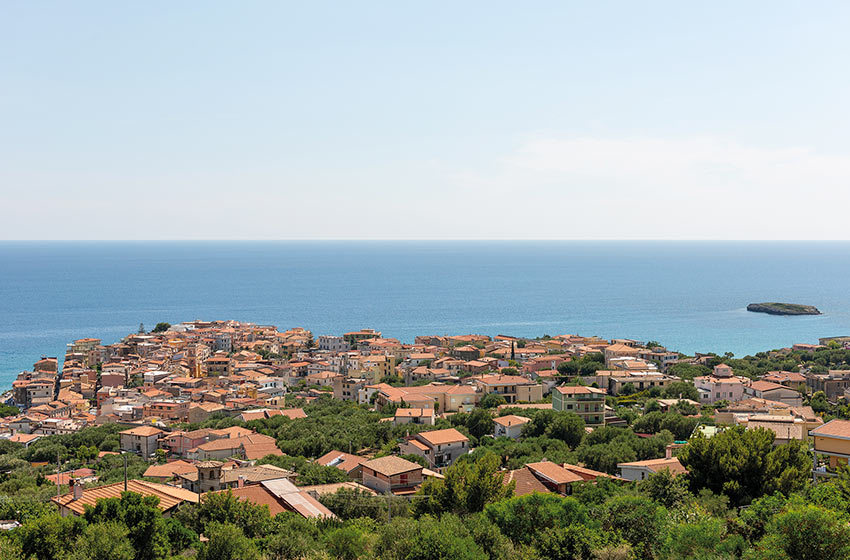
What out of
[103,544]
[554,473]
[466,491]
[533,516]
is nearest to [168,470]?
[103,544]

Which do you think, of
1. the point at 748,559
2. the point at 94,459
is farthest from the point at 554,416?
the point at 94,459

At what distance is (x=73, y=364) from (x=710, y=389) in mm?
39760

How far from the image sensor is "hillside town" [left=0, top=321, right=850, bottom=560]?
698 inches

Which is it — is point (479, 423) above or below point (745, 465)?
below

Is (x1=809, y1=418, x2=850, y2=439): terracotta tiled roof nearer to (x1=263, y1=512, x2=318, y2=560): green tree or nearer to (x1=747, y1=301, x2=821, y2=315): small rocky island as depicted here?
(x1=263, y1=512, x2=318, y2=560): green tree

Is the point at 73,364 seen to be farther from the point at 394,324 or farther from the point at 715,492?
the point at 715,492

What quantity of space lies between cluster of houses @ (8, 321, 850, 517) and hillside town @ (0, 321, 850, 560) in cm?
9

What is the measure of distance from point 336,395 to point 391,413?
7.80m

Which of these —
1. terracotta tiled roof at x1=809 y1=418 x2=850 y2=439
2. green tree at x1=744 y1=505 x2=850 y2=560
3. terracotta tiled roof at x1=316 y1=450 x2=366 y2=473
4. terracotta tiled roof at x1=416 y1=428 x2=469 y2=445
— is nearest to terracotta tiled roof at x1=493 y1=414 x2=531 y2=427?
terracotta tiled roof at x1=416 y1=428 x2=469 y2=445

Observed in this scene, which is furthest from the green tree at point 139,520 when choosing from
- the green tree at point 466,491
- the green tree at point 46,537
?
the green tree at point 466,491

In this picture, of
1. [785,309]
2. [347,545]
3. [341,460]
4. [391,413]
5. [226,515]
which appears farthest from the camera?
[785,309]

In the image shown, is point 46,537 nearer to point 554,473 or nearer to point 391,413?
point 554,473

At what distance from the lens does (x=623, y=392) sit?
3462cm

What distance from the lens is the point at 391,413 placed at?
1192 inches
